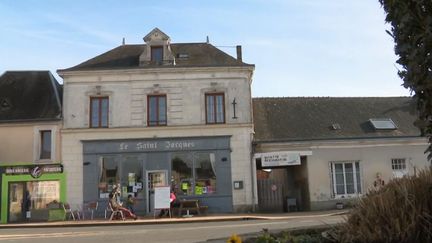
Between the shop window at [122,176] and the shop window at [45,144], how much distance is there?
120 inches

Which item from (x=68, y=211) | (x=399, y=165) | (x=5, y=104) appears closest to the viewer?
(x=68, y=211)

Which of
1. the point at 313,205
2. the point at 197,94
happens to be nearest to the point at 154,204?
the point at 197,94

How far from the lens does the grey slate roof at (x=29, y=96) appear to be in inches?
1138

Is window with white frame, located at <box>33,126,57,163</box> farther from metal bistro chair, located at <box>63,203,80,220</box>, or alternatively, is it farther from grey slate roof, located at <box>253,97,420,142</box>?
grey slate roof, located at <box>253,97,420,142</box>

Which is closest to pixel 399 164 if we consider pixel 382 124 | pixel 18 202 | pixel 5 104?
pixel 382 124

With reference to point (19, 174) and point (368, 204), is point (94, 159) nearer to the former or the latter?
point (19, 174)

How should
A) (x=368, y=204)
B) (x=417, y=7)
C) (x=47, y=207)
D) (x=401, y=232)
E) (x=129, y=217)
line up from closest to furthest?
(x=417, y=7), (x=401, y=232), (x=368, y=204), (x=129, y=217), (x=47, y=207)

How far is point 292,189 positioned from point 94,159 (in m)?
11.4

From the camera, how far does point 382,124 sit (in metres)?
30.3

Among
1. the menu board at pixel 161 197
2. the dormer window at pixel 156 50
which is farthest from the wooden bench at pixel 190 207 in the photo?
the dormer window at pixel 156 50

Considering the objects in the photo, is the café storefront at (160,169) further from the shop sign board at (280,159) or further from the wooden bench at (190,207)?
the shop sign board at (280,159)

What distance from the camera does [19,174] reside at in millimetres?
27984

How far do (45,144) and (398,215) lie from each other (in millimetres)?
24892

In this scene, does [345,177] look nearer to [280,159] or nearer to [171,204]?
[280,159]
